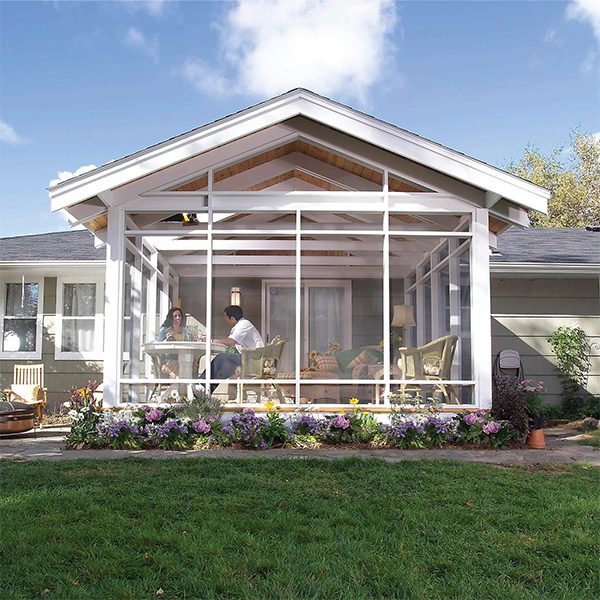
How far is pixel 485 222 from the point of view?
307 inches

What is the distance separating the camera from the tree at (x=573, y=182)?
26.0m

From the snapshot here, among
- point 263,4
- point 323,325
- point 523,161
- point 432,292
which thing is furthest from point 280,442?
point 523,161

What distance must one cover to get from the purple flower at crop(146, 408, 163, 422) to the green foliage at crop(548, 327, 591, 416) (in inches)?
255

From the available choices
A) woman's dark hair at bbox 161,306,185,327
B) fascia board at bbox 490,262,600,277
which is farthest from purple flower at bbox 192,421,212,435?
fascia board at bbox 490,262,600,277

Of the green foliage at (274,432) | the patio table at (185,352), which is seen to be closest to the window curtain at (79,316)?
the patio table at (185,352)

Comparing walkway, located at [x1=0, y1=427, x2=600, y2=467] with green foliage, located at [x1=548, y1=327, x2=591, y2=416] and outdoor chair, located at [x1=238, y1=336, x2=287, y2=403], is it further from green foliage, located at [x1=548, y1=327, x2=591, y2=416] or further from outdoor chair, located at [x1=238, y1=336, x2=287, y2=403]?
green foliage, located at [x1=548, y1=327, x2=591, y2=416]

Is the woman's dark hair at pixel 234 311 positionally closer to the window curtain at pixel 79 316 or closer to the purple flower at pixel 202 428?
the purple flower at pixel 202 428

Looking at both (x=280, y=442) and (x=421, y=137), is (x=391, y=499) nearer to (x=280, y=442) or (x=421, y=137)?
(x=280, y=442)

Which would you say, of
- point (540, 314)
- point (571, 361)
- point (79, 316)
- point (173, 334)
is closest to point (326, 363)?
point (173, 334)

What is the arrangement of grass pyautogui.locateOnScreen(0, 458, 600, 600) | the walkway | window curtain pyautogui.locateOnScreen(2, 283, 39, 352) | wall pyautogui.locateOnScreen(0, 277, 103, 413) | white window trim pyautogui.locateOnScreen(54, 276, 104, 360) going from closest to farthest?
grass pyautogui.locateOnScreen(0, 458, 600, 600)
the walkway
wall pyautogui.locateOnScreen(0, 277, 103, 413)
white window trim pyautogui.locateOnScreen(54, 276, 104, 360)
window curtain pyautogui.locateOnScreen(2, 283, 39, 352)

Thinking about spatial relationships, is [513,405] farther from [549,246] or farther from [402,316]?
[549,246]

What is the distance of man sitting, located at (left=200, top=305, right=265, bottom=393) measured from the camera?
304 inches

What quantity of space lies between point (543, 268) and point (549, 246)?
1.74 metres

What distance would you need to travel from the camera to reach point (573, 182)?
1042 inches
